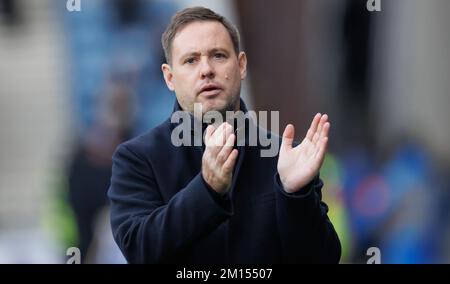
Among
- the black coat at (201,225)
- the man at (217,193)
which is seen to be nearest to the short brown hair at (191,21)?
the man at (217,193)

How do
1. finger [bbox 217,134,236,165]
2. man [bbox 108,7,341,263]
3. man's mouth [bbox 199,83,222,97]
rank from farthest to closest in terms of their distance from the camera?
man's mouth [bbox 199,83,222,97] → man [bbox 108,7,341,263] → finger [bbox 217,134,236,165]

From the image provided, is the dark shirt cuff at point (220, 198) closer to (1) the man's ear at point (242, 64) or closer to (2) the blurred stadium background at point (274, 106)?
(1) the man's ear at point (242, 64)

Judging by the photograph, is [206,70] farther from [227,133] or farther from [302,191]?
[302,191]

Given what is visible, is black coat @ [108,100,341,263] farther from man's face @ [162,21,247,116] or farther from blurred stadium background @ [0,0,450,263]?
blurred stadium background @ [0,0,450,263]

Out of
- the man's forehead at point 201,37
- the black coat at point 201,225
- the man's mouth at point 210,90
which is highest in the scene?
the man's forehead at point 201,37

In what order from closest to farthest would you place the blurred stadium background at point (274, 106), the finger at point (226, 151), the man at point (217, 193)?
the finger at point (226, 151)
the man at point (217, 193)
the blurred stadium background at point (274, 106)

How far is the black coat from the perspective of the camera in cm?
229

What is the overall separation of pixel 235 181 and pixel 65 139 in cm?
75

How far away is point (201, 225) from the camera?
2.23 m

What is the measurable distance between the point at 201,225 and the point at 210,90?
18.7 inches

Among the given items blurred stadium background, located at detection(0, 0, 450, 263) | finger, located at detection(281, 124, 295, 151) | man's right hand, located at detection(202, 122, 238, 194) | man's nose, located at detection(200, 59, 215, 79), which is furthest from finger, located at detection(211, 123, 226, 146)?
blurred stadium background, located at detection(0, 0, 450, 263)

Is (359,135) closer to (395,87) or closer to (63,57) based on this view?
(395,87)

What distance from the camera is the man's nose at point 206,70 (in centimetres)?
248
